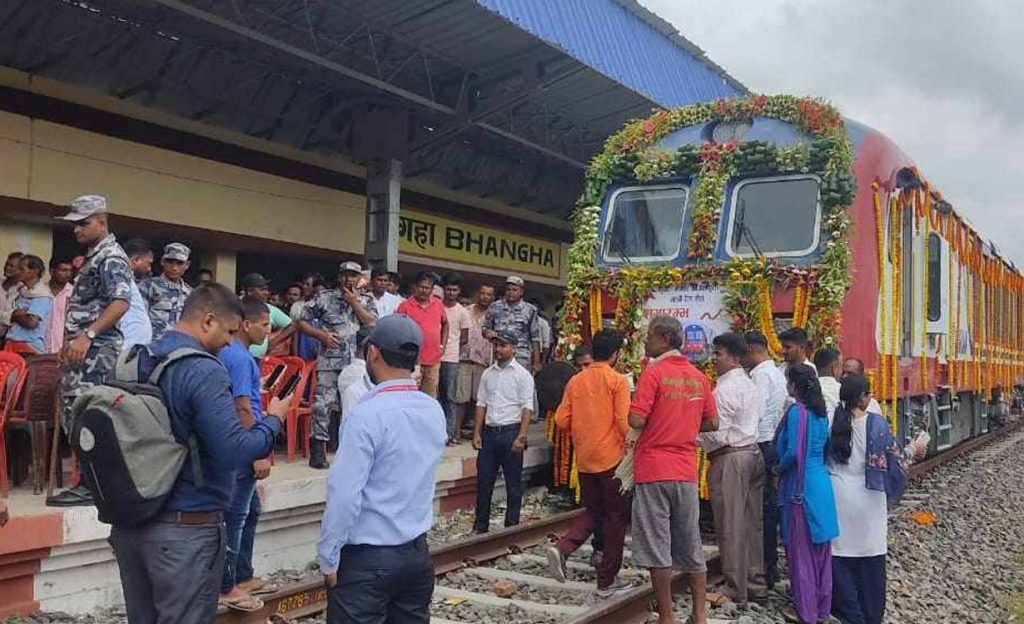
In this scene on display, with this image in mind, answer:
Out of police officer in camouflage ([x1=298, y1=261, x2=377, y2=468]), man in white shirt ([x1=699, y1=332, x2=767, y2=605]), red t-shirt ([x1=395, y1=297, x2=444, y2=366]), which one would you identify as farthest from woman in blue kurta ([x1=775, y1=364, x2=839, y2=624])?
A: red t-shirt ([x1=395, y1=297, x2=444, y2=366])

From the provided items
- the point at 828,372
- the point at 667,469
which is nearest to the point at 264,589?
the point at 667,469

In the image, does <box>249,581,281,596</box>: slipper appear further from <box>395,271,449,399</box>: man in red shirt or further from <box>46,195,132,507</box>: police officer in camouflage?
<box>395,271,449,399</box>: man in red shirt

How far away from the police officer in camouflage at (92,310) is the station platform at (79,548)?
0.85 ft

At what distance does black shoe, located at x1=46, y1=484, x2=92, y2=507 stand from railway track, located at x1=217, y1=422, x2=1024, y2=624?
3.54ft

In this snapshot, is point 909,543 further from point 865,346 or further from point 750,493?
point 750,493

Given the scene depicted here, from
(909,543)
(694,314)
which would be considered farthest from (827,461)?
(909,543)

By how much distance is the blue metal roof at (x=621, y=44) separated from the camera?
35.3 ft

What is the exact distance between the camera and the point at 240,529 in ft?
16.8

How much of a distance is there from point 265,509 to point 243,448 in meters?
3.29

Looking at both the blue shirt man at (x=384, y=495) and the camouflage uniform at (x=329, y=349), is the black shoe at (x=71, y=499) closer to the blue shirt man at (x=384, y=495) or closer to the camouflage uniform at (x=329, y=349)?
the camouflage uniform at (x=329, y=349)

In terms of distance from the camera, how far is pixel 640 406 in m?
5.00

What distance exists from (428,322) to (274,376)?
1.51 meters

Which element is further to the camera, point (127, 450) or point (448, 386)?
point (448, 386)

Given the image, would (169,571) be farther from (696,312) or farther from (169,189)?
(169,189)
